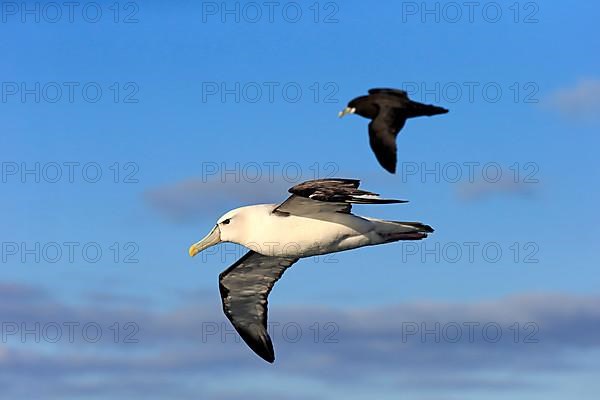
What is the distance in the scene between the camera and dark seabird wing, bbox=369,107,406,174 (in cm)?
1647

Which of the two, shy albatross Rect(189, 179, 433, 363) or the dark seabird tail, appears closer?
the dark seabird tail

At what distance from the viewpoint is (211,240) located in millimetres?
22469

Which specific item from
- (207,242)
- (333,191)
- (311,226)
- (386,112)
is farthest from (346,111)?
(207,242)

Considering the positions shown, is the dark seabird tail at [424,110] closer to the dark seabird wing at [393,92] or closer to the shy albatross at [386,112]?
the shy albatross at [386,112]

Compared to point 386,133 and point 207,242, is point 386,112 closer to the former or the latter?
point 386,133

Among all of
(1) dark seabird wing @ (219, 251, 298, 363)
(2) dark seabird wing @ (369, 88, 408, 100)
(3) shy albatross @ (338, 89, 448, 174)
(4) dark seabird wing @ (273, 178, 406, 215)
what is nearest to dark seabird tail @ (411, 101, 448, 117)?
(3) shy albatross @ (338, 89, 448, 174)

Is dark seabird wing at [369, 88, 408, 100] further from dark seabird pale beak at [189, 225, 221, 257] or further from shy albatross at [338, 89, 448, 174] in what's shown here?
dark seabird pale beak at [189, 225, 221, 257]

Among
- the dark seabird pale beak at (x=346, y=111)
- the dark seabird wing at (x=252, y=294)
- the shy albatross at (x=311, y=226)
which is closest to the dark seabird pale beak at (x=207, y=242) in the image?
the shy albatross at (x=311, y=226)

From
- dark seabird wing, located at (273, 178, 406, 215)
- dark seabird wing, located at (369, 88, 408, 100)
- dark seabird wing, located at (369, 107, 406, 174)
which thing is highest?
dark seabird wing, located at (369, 88, 408, 100)

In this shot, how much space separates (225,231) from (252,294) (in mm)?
2774

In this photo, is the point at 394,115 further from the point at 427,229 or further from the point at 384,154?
the point at 427,229

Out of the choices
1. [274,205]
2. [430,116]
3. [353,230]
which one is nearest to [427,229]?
[353,230]

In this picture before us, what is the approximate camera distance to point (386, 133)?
16734mm

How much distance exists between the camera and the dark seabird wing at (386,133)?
16.5 metres
